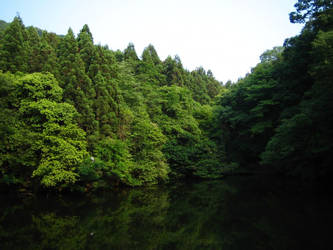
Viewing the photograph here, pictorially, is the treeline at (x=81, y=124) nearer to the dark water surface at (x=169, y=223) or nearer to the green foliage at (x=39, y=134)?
the green foliage at (x=39, y=134)

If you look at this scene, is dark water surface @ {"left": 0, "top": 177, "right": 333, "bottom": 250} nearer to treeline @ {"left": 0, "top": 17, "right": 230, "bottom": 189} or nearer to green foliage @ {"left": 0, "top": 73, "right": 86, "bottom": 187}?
green foliage @ {"left": 0, "top": 73, "right": 86, "bottom": 187}

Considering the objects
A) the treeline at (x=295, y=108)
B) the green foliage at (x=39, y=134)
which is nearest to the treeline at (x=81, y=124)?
the green foliage at (x=39, y=134)

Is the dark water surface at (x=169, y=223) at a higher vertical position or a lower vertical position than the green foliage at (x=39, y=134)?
lower

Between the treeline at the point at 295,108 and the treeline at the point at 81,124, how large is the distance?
389cm

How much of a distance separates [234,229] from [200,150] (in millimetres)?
16959

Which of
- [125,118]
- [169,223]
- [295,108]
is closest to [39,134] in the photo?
[125,118]

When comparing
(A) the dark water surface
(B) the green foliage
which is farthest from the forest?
(A) the dark water surface

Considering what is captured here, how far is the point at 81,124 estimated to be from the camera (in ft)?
A: 57.8

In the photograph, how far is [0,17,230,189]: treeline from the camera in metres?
15.0

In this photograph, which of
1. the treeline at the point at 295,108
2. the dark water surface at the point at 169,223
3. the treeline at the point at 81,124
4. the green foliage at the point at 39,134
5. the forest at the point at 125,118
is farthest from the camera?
the treeline at the point at 81,124

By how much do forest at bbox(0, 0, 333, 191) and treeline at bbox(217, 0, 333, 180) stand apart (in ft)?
0.22

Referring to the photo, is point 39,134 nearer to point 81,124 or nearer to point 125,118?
point 81,124

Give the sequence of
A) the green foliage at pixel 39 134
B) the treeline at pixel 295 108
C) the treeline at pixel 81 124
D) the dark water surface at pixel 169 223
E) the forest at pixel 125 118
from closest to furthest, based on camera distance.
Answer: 1. the dark water surface at pixel 169 223
2. the treeline at pixel 295 108
3. the forest at pixel 125 118
4. the green foliage at pixel 39 134
5. the treeline at pixel 81 124

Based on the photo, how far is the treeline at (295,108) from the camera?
448 inches
